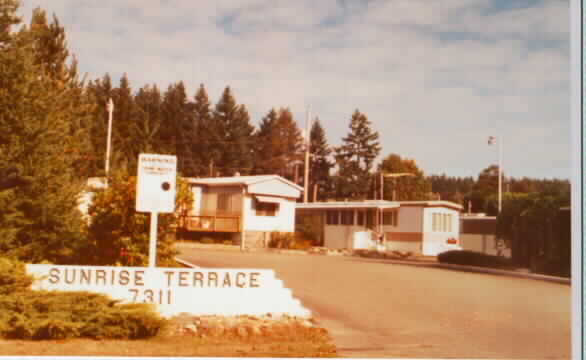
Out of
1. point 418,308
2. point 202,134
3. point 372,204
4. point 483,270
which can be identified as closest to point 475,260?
point 483,270

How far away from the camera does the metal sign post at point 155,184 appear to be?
641cm

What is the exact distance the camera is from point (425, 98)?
743 cm

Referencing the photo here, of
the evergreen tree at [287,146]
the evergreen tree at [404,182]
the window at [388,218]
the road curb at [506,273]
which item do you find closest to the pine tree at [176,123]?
the evergreen tree at [287,146]

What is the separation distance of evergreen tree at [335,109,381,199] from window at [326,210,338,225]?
0.34 metres

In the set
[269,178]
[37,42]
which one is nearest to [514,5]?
Result: [269,178]

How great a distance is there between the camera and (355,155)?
7781 mm

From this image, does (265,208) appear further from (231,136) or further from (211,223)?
(231,136)

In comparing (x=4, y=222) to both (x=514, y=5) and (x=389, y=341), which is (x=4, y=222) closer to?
(x=389, y=341)

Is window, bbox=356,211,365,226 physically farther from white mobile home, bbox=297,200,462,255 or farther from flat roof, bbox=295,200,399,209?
flat roof, bbox=295,200,399,209

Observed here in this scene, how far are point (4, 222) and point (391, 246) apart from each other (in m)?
8.30

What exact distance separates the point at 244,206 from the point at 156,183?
3.11 m

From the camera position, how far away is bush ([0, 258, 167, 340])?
18.5ft

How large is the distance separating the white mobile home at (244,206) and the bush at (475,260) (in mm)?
4466

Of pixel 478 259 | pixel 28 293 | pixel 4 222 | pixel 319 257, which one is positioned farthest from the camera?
pixel 478 259
